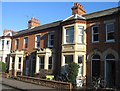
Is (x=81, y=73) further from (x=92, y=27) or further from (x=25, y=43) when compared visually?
(x=25, y=43)

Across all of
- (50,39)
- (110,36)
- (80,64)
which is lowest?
(80,64)

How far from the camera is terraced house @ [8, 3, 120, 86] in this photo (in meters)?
19.0

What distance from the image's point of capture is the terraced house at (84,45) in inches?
746

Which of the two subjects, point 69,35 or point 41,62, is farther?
point 41,62

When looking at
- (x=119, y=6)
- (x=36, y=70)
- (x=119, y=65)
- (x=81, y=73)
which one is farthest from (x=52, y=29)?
(x=119, y=65)

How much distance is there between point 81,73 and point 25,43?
13.5 meters

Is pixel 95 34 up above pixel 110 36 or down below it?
above

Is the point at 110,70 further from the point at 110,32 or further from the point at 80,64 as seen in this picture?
the point at 110,32

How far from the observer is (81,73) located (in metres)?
21.0

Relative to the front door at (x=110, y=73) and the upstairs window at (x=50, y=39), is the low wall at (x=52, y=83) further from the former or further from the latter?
the upstairs window at (x=50, y=39)

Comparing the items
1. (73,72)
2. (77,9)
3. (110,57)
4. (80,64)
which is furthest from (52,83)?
(77,9)

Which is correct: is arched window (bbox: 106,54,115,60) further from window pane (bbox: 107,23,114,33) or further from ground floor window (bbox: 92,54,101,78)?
window pane (bbox: 107,23,114,33)

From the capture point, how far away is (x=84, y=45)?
2119 cm

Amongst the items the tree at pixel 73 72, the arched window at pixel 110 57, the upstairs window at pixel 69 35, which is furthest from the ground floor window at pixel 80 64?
the arched window at pixel 110 57
